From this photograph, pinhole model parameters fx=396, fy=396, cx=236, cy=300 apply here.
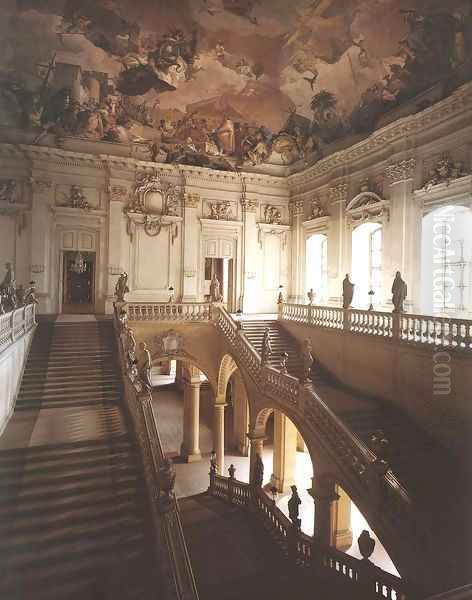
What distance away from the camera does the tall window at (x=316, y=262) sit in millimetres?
19031

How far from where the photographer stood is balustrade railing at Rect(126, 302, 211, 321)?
15078 millimetres

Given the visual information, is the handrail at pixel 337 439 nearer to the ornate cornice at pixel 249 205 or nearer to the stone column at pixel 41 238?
the ornate cornice at pixel 249 205

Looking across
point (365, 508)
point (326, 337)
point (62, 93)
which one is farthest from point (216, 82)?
point (365, 508)

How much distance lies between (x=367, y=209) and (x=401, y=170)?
2.05m

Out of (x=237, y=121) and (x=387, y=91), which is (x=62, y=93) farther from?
(x=387, y=91)

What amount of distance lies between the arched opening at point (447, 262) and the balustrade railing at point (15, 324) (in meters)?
11.6

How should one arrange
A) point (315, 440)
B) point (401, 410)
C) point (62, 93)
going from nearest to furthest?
point (315, 440) < point (401, 410) < point (62, 93)

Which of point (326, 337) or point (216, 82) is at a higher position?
point (216, 82)

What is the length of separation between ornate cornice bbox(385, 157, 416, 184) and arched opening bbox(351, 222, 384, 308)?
209 centimetres

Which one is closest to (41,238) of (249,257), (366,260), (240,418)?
(249,257)

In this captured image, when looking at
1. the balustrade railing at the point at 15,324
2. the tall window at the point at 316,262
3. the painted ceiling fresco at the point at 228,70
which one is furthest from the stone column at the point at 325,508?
the painted ceiling fresco at the point at 228,70

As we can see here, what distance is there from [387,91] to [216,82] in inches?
249

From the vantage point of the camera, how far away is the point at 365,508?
7.73 metres

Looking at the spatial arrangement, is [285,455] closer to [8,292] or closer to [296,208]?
[8,292]
